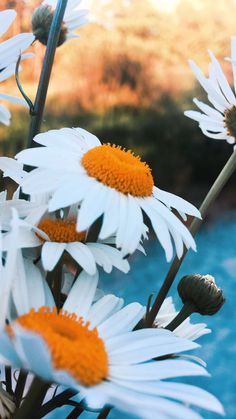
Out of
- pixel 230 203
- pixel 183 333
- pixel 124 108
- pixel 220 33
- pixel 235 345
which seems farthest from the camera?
pixel 220 33

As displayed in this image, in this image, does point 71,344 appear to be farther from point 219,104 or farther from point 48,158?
point 219,104

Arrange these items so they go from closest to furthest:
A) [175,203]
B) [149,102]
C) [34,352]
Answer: [34,352], [175,203], [149,102]

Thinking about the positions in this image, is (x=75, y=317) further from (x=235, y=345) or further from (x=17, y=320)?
(x=235, y=345)

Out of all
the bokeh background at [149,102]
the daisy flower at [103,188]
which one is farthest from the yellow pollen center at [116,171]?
the bokeh background at [149,102]

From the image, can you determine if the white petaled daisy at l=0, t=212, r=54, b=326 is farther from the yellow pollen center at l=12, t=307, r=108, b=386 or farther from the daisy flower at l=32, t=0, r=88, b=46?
the daisy flower at l=32, t=0, r=88, b=46

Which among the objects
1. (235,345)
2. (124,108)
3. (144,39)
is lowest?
(235,345)

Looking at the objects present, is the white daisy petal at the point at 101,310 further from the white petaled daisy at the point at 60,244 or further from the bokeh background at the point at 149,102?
the bokeh background at the point at 149,102

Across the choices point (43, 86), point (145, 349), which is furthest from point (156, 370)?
point (43, 86)

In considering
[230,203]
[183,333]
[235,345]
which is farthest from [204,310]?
[230,203]
